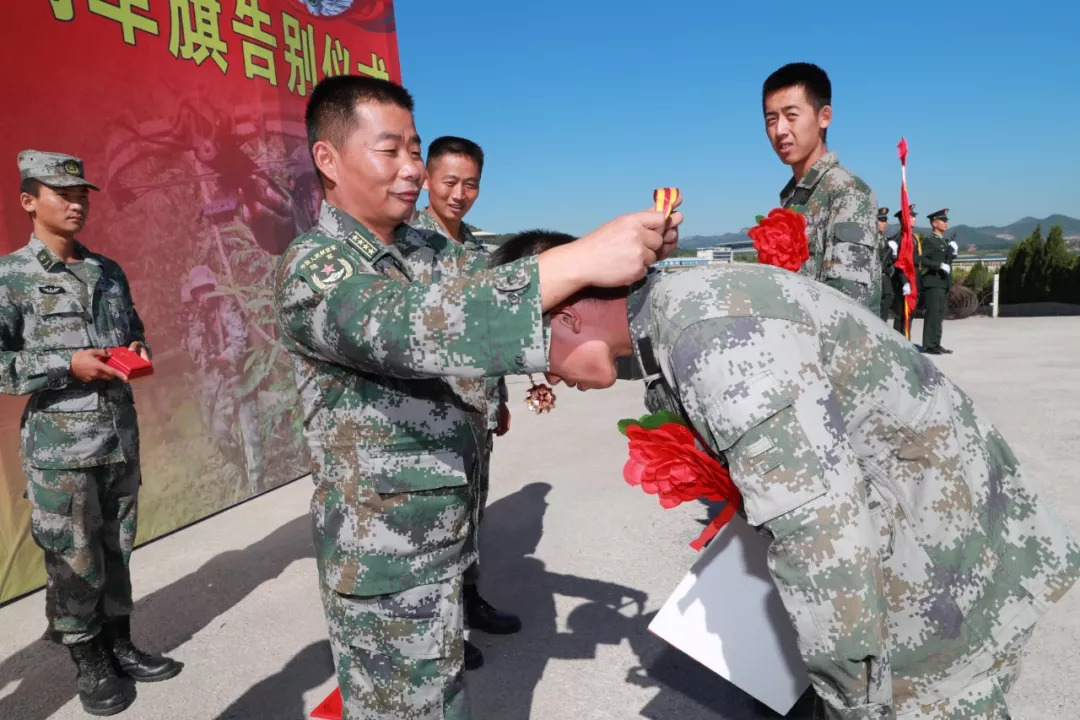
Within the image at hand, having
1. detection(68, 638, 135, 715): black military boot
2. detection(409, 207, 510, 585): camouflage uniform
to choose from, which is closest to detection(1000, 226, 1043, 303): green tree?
detection(409, 207, 510, 585): camouflage uniform

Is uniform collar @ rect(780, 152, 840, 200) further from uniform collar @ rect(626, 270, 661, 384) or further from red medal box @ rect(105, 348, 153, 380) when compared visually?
red medal box @ rect(105, 348, 153, 380)

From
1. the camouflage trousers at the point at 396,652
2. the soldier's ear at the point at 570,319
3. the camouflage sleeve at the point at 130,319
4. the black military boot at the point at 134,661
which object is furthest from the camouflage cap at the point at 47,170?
the soldier's ear at the point at 570,319

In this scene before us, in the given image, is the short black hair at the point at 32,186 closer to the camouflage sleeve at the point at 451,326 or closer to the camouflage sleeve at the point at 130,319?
the camouflage sleeve at the point at 130,319

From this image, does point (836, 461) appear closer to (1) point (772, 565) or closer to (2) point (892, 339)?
(1) point (772, 565)

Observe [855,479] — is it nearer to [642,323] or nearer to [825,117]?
[642,323]

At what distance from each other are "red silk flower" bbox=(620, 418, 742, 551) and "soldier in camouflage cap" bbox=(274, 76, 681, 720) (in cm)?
38

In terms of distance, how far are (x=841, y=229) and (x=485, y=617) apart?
2476 mm

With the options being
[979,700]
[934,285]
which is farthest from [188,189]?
[934,285]

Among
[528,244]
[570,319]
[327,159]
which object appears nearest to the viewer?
[570,319]

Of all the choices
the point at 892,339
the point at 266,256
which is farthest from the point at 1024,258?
the point at 892,339

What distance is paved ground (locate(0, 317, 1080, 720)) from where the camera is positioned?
2.86 meters

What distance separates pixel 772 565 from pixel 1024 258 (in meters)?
20.0

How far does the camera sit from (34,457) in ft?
10.1

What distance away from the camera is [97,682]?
3027 millimetres
